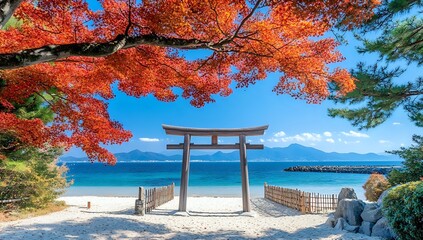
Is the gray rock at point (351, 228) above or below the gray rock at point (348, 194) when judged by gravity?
below

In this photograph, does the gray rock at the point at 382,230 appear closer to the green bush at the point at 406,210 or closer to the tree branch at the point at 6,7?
the green bush at the point at 406,210

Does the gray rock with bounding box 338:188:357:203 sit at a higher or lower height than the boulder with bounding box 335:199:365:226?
higher

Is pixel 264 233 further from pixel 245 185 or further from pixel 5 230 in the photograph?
pixel 5 230

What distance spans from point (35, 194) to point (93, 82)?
724 centimetres

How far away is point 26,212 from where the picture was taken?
12.8m

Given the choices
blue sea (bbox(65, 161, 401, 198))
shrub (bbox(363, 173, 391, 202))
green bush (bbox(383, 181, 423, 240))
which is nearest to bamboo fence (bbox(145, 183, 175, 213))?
blue sea (bbox(65, 161, 401, 198))

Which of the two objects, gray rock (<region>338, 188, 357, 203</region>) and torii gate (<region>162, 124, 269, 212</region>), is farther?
torii gate (<region>162, 124, 269, 212</region>)

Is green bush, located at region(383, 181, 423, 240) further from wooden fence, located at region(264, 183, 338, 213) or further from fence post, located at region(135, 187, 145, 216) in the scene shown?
fence post, located at region(135, 187, 145, 216)

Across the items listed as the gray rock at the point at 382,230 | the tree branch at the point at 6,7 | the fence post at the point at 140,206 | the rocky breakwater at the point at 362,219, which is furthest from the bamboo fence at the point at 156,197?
the tree branch at the point at 6,7

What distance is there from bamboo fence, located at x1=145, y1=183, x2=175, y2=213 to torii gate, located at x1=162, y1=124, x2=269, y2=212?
4.57 ft

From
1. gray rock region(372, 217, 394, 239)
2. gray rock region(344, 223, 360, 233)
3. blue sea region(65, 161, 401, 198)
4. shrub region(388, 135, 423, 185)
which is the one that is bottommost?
blue sea region(65, 161, 401, 198)

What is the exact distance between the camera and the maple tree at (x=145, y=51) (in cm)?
564

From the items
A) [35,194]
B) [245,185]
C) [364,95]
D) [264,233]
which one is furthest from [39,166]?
[364,95]

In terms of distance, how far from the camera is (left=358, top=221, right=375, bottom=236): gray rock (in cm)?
809
